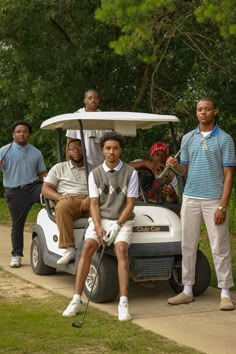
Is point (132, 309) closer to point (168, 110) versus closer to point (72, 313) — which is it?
point (72, 313)

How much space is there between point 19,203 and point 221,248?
3.09 meters

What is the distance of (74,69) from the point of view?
13789mm

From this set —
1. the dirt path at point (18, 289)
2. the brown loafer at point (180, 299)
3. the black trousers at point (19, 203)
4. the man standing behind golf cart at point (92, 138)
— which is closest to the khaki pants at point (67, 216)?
the dirt path at point (18, 289)

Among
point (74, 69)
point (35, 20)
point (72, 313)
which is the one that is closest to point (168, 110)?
point (74, 69)

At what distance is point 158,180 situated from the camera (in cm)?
798

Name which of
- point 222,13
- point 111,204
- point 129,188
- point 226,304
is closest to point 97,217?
point 111,204

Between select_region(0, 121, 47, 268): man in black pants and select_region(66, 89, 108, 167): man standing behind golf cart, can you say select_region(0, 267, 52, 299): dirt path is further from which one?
select_region(66, 89, 108, 167): man standing behind golf cart

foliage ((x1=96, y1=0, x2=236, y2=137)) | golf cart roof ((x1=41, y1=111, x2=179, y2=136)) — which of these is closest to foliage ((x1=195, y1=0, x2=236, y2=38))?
foliage ((x1=96, y1=0, x2=236, y2=137))

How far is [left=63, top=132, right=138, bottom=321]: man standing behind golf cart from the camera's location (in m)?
6.50

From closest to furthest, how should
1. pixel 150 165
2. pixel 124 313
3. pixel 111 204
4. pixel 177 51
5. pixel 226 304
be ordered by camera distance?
pixel 124 313 → pixel 226 304 → pixel 111 204 → pixel 150 165 → pixel 177 51

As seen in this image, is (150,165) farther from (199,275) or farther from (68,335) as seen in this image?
(68,335)

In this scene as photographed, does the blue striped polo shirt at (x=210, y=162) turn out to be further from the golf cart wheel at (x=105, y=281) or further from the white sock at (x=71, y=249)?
the white sock at (x=71, y=249)

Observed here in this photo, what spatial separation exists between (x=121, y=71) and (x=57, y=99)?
1.39 meters

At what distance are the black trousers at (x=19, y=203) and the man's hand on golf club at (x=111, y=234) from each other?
8.22ft
